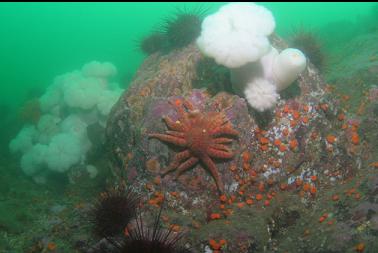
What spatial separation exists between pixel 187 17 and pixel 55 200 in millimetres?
6501

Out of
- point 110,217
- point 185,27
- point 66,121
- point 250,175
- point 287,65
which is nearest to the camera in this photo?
point 110,217


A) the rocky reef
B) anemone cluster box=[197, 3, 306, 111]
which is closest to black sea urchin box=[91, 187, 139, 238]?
the rocky reef

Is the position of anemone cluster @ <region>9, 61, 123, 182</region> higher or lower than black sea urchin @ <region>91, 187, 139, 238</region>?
higher

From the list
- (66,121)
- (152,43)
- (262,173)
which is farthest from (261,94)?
(66,121)

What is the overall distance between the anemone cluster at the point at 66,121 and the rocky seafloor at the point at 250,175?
371 centimetres

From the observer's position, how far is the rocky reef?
4.96 meters

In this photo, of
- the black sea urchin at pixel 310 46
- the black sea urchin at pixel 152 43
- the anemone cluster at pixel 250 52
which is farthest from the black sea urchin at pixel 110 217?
the black sea urchin at pixel 310 46

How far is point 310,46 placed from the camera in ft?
27.8

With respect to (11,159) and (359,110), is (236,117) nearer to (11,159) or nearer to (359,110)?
(359,110)

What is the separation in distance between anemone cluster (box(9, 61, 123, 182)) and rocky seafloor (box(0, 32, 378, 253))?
146 inches

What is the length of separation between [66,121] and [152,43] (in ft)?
17.6

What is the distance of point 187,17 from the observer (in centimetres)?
798

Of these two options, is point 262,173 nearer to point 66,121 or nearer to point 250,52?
point 250,52

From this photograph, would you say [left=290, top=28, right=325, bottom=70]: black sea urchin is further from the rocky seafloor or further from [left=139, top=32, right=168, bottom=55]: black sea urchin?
[left=139, top=32, right=168, bottom=55]: black sea urchin
